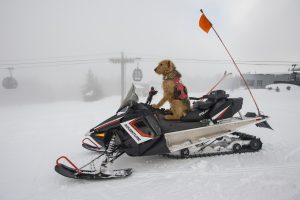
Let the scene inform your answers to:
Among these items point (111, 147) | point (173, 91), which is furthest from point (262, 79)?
point (111, 147)

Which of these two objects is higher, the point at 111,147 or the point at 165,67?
the point at 165,67

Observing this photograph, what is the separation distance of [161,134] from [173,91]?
3.00 feet

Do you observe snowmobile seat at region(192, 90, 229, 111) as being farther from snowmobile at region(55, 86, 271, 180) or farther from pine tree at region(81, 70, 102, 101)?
pine tree at region(81, 70, 102, 101)

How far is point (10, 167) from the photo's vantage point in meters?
3.90

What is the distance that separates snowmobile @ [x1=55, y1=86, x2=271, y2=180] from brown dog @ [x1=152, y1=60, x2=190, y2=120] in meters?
0.15

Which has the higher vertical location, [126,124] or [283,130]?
[126,124]

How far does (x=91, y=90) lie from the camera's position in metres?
40.5

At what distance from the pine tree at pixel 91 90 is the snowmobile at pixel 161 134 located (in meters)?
36.4

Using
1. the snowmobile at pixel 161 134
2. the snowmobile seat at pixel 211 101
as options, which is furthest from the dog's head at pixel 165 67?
the snowmobile seat at pixel 211 101

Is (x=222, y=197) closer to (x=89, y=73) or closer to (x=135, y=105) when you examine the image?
(x=135, y=105)

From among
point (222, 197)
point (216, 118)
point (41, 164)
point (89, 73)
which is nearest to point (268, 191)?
point (222, 197)

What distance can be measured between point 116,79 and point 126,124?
6753 centimetres

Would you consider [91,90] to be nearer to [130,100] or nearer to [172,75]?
[172,75]

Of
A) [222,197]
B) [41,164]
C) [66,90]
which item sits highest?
[66,90]
